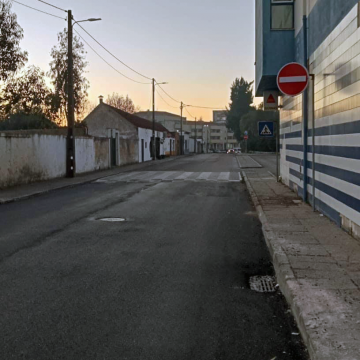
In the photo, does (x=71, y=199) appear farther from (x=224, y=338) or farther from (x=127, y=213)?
(x=224, y=338)

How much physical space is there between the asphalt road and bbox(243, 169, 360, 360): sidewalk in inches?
7.9

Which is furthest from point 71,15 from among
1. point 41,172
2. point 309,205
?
point 309,205

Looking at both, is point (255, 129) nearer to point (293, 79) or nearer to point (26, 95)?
point (26, 95)

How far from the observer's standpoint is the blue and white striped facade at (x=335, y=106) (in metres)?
7.01

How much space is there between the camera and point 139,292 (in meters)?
5.06

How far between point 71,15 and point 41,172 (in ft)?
26.1

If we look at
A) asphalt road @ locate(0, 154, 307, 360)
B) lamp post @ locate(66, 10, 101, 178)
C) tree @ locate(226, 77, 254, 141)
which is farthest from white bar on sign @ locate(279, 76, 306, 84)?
tree @ locate(226, 77, 254, 141)

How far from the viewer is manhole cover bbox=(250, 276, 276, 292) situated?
5.27 m

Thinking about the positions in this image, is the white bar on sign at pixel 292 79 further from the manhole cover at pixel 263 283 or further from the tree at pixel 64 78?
the tree at pixel 64 78

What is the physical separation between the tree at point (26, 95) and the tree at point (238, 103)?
229 ft

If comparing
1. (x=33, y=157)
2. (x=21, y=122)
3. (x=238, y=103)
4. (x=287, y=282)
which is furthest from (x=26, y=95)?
(x=238, y=103)

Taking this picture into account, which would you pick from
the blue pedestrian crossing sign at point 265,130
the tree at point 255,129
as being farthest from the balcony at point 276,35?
the tree at point 255,129

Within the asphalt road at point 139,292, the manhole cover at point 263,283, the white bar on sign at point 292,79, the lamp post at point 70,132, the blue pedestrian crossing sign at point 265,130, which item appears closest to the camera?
the asphalt road at point 139,292

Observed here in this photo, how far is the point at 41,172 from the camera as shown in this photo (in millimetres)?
20328
